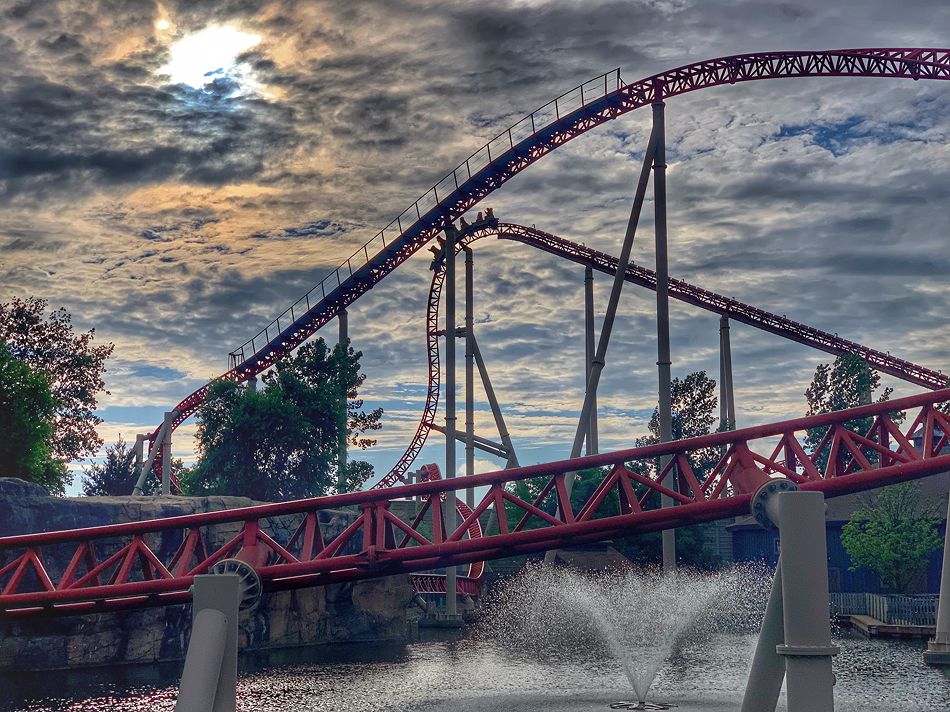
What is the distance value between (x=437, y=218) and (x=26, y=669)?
76.6 ft

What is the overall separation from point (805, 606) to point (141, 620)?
997 inches

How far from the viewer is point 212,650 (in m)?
11.3

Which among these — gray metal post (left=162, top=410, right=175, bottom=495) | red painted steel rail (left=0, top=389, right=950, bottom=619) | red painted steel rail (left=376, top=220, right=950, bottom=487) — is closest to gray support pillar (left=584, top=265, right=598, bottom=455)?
red painted steel rail (left=376, top=220, right=950, bottom=487)

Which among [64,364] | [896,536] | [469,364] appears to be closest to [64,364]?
[64,364]

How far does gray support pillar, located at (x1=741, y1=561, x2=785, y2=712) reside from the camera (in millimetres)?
11234

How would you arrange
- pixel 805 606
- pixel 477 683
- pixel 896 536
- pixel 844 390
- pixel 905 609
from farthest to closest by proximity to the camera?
pixel 844 390 → pixel 896 536 → pixel 905 609 → pixel 477 683 → pixel 805 606

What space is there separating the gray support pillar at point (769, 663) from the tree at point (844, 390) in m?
54.3

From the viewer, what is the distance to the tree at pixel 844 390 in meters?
65.6

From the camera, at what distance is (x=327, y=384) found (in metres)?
53.7

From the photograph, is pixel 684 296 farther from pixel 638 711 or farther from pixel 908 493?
pixel 638 711

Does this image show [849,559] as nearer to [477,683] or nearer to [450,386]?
[450,386]

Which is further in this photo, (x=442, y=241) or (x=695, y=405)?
(x=695, y=405)

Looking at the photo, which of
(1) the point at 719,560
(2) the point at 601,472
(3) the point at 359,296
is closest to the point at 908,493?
(1) the point at 719,560

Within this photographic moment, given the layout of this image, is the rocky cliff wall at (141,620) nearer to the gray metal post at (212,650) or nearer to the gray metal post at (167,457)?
the gray metal post at (167,457)
